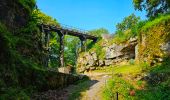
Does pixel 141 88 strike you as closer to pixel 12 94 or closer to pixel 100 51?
pixel 12 94

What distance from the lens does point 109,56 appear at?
46.4m

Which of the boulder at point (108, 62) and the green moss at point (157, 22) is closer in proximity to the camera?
the green moss at point (157, 22)

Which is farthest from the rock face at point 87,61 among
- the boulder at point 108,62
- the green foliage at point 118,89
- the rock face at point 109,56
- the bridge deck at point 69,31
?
the green foliage at point 118,89

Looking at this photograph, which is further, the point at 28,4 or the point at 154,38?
the point at 154,38

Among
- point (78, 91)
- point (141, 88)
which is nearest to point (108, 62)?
point (141, 88)

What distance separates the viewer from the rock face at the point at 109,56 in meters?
43.4

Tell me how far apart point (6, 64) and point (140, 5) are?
883 inches

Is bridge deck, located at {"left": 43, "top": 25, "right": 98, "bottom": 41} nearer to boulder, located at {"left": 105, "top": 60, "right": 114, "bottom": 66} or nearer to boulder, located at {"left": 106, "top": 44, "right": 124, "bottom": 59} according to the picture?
boulder, located at {"left": 106, "top": 44, "right": 124, "bottom": 59}

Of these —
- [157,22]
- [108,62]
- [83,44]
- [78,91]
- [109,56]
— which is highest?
[83,44]

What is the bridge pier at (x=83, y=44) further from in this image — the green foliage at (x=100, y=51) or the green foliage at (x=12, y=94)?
the green foliage at (x=12, y=94)

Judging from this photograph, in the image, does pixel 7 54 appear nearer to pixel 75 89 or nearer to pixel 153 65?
pixel 75 89

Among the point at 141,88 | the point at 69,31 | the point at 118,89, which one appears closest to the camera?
the point at 118,89

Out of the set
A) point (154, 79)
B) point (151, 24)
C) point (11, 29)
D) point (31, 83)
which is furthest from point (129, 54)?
point (31, 83)

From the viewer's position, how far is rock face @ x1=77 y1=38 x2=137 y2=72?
43.4 metres
